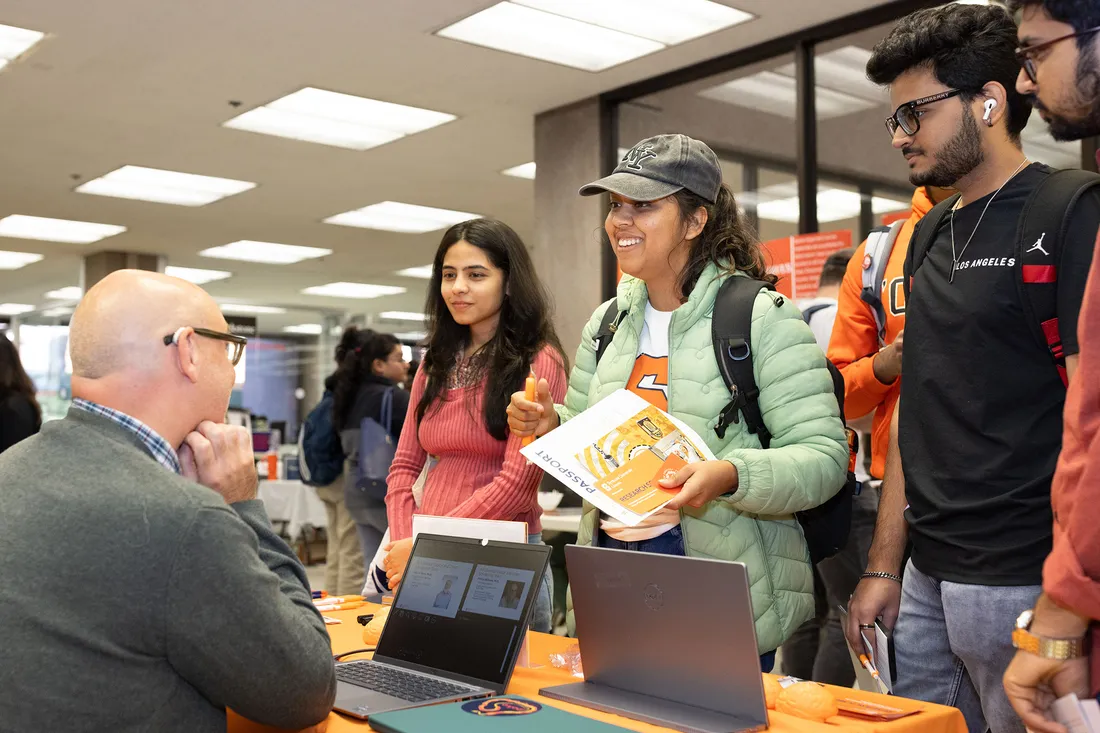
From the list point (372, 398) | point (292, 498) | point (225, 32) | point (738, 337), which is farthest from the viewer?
point (292, 498)

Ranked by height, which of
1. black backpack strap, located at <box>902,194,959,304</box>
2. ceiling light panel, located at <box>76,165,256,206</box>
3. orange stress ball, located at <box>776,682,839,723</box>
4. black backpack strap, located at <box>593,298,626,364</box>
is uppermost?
ceiling light panel, located at <box>76,165,256,206</box>

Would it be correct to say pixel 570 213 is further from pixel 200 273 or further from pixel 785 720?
pixel 200 273

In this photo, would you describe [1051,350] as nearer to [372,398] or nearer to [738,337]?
[738,337]

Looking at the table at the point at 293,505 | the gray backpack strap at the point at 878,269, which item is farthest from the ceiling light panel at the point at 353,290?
the gray backpack strap at the point at 878,269

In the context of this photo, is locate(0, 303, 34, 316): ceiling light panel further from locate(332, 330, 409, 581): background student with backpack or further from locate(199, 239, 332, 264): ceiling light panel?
locate(332, 330, 409, 581): background student with backpack

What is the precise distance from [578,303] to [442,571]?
17.0 feet

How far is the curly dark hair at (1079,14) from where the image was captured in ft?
4.41

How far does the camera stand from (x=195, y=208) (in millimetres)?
9852

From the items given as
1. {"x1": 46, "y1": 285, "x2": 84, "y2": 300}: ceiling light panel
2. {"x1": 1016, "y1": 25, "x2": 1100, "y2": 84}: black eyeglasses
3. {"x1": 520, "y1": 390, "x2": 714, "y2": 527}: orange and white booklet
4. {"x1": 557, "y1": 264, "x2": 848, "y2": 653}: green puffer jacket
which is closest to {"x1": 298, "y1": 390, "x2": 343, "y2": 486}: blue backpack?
{"x1": 557, "y1": 264, "x2": 848, "y2": 653}: green puffer jacket

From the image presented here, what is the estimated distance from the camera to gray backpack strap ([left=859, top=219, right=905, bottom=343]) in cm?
243

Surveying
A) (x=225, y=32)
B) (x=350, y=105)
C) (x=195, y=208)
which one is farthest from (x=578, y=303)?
(x=195, y=208)

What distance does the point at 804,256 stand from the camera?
5789 mm

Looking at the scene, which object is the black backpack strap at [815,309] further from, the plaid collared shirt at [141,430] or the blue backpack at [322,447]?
the blue backpack at [322,447]

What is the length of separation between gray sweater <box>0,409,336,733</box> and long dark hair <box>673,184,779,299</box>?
1156 mm
